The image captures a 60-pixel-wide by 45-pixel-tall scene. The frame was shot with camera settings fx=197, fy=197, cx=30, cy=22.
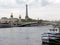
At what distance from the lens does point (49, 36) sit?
25188mm

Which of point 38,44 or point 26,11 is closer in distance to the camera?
point 38,44

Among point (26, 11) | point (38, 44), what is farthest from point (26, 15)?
point (38, 44)

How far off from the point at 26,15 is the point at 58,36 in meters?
116

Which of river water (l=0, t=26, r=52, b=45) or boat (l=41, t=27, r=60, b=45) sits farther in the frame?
river water (l=0, t=26, r=52, b=45)

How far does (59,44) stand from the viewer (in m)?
24.5

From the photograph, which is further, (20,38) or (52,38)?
(20,38)

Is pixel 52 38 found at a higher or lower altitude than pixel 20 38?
higher

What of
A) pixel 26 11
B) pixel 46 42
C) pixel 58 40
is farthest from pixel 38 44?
pixel 26 11

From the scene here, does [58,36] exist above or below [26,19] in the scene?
above

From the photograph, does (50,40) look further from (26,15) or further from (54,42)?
(26,15)

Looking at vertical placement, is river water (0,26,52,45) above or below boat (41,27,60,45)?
below

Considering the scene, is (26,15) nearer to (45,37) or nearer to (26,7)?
(26,7)

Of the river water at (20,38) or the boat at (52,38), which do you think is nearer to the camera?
the boat at (52,38)

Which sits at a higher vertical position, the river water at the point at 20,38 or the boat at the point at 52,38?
the boat at the point at 52,38
